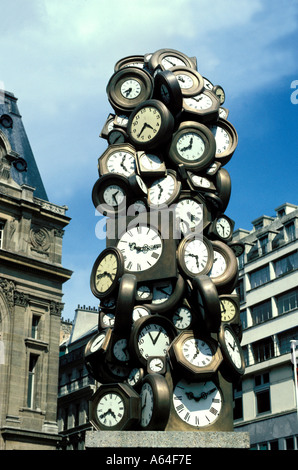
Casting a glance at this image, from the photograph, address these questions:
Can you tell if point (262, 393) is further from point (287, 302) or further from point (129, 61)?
point (129, 61)

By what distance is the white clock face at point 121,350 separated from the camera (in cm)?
1931

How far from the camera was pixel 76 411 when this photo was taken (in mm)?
73062

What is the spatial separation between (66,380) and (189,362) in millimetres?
60932

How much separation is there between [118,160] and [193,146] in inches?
91.1

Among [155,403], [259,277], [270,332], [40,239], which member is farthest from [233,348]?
[259,277]

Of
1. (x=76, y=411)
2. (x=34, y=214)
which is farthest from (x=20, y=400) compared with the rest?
(x=76, y=411)

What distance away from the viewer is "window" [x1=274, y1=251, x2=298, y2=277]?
6672 cm

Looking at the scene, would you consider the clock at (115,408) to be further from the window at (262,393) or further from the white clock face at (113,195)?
the window at (262,393)

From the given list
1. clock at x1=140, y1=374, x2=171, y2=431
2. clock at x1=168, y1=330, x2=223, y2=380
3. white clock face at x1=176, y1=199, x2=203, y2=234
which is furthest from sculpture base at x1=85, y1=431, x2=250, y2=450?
white clock face at x1=176, y1=199, x2=203, y2=234

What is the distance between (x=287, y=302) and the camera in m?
66.1

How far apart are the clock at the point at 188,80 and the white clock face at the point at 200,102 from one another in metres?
0.20

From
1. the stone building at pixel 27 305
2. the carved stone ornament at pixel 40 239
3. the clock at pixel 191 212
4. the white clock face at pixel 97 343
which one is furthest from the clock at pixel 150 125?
the carved stone ornament at pixel 40 239

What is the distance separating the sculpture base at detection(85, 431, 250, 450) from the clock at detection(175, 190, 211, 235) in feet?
18.5
